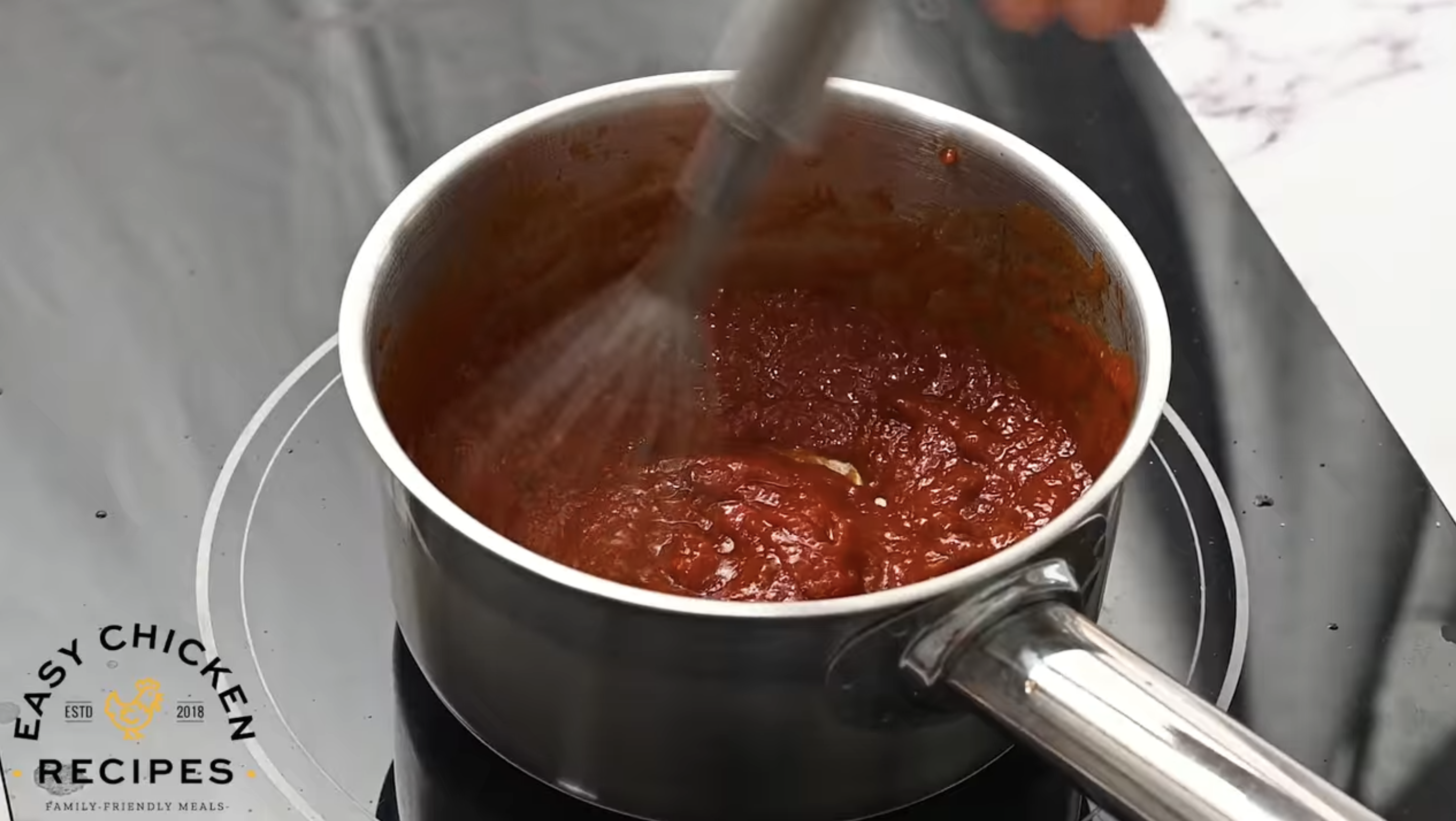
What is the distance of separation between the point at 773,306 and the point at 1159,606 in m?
0.23

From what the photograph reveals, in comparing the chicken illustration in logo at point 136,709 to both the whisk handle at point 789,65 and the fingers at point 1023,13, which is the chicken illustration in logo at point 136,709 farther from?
the fingers at point 1023,13

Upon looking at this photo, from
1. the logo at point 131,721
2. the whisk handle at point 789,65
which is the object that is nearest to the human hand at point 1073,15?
the whisk handle at point 789,65

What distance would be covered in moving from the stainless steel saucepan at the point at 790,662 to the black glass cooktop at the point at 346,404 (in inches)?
2.0

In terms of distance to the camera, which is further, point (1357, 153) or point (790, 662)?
point (1357, 153)

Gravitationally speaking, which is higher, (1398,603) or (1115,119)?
(1115,119)

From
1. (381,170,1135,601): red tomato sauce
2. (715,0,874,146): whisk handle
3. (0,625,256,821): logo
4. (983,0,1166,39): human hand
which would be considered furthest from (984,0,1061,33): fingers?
(0,625,256,821): logo

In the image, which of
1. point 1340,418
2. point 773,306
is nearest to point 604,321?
point 773,306

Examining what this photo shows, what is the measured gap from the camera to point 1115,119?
2.89ft

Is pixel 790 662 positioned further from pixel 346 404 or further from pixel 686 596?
pixel 346 404

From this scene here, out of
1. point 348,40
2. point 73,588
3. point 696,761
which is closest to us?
point 696,761

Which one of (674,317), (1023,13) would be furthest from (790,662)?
(1023,13)

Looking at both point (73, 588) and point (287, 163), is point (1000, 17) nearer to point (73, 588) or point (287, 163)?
Answer: point (287, 163)

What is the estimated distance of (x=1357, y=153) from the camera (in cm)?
91

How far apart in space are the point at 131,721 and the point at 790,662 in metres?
0.27
